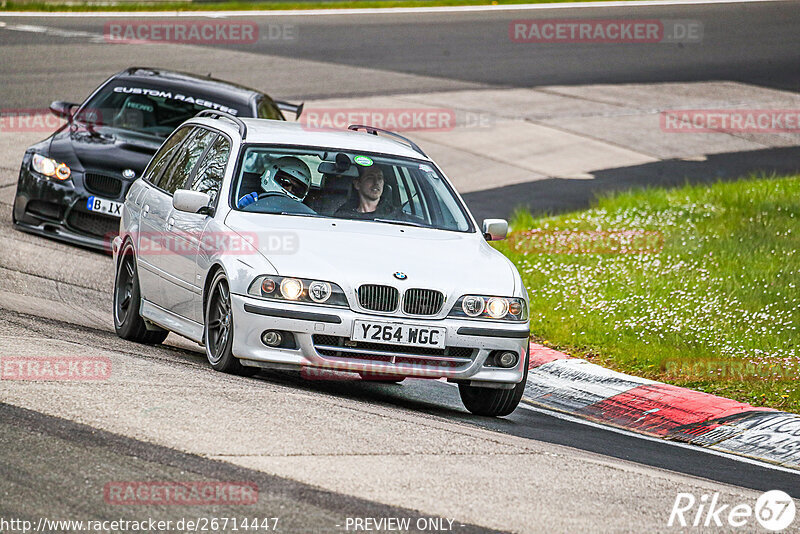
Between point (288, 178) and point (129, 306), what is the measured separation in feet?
5.39

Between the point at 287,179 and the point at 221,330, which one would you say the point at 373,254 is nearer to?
the point at 221,330

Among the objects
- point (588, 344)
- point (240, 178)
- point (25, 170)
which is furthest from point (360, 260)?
point (25, 170)

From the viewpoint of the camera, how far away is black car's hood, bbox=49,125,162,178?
1274cm

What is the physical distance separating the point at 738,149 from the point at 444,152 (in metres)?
5.33

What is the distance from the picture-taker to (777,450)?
815 cm

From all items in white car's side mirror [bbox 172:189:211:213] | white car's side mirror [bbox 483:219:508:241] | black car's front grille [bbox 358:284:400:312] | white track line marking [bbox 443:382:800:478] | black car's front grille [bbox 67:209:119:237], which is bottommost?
white track line marking [bbox 443:382:800:478]

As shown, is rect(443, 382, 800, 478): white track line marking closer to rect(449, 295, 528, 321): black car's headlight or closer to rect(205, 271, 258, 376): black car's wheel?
rect(449, 295, 528, 321): black car's headlight

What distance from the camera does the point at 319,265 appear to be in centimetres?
762
